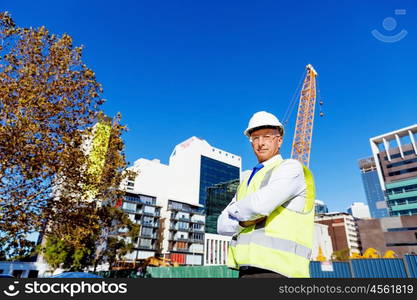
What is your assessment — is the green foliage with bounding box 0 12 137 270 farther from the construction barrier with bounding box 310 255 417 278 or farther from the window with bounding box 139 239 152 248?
the window with bounding box 139 239 152 248

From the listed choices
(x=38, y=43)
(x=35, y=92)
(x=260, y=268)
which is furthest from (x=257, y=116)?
(x=38, y=43)

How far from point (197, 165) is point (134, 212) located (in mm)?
56942

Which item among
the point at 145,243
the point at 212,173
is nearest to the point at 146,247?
the point at 145,243

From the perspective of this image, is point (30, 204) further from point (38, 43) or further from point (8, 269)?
point (8, 269)

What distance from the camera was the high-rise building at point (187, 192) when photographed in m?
68.5

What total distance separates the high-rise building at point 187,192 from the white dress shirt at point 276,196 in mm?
29329

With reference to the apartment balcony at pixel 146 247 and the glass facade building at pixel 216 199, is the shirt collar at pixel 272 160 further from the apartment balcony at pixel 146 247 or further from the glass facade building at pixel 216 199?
the glass facade building at pixel 216 199

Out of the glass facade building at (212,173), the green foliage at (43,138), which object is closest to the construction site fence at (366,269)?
the green foliage at (43,138)

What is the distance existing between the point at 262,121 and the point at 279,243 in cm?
110

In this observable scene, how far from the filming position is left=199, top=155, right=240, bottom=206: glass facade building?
116812 millimetres

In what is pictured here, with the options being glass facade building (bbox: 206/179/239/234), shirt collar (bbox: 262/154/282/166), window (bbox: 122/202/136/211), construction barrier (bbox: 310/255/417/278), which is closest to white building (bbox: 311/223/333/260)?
glass facade building (bbox: 206/179/239/234)

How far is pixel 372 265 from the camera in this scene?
18.7 meters

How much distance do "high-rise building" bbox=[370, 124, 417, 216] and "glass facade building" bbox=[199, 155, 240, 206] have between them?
203ft

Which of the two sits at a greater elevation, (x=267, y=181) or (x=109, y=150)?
(x=109, y=150)
